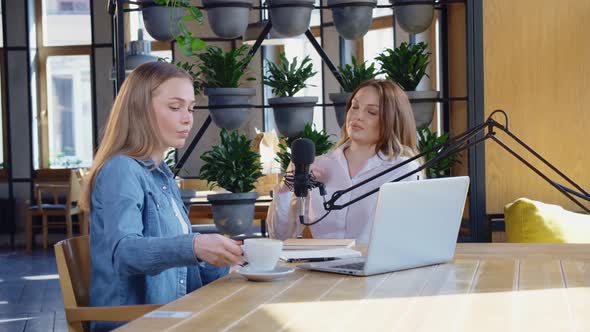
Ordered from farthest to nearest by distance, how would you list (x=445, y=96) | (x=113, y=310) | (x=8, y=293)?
(x=8, y=293) → (x=445, y=96) → (x=113, y=310)

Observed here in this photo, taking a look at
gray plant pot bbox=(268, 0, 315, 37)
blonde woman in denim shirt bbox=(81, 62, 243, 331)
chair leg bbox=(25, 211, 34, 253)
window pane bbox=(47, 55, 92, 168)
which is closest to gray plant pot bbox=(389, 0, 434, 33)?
gray plant pot bbox=(268, 0, 315, 37)

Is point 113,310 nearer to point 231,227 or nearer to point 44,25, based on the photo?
point 231,227

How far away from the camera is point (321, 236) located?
366 cm

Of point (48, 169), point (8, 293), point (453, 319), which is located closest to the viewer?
point (453, 319)

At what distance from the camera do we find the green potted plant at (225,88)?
14.9 feet

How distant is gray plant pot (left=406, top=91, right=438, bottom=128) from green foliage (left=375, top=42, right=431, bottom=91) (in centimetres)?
13

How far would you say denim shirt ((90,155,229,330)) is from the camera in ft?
7.55

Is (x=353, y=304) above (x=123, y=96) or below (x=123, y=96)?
below

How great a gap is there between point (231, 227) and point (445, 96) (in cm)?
126

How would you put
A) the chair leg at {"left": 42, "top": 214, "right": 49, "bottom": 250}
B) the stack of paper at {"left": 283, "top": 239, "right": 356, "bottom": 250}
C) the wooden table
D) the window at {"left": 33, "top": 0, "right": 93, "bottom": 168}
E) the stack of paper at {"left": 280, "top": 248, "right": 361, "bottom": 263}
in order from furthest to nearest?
1. the window at {"left": 33, "top": 0, "right": 93, "bottom": 168}
2. the chair leg at {"left": 42, "top": 214, "right": 49, "bottom": 250}
3. the stack of paper at {"left": 283, "top": 239, "right": 356, "bottom": 250}
4. the stack of paper at {"left": 280, "top": 248, "right": 361, "bottom": 263}
5. the wooden table

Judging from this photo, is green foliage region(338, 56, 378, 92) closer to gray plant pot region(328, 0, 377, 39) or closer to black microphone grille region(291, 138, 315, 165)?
gray plant pot region(328, 0, 377, 39)

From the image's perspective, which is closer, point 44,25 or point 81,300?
point 81,300

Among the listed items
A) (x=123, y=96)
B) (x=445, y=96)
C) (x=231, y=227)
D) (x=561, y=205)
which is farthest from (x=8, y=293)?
(x=123, y=96)

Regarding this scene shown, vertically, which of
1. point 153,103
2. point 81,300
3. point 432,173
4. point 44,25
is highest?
point 44,25
